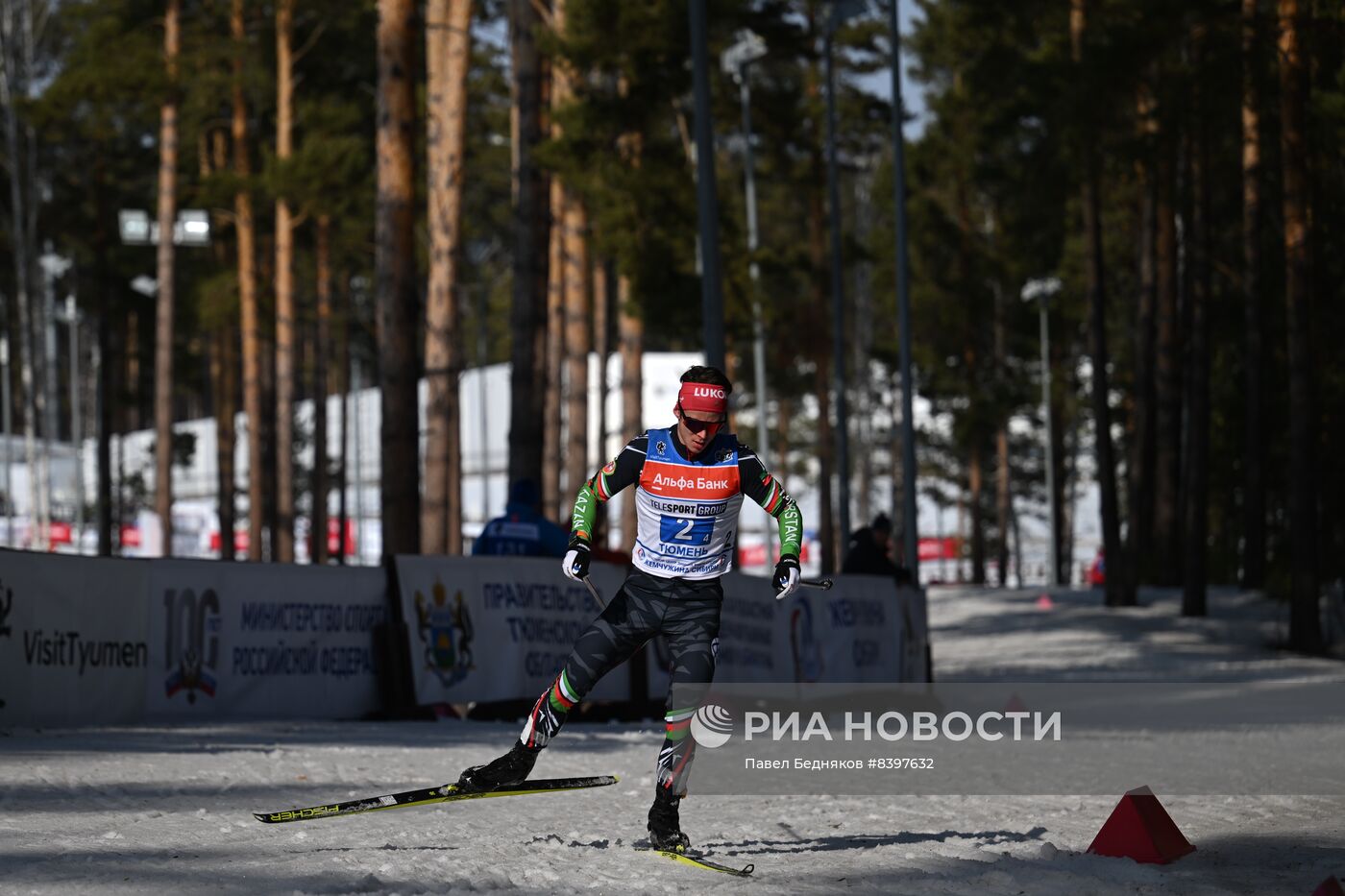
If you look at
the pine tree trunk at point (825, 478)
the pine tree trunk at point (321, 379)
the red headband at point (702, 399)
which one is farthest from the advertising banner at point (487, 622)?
the pine tree trunk at point (321, 379)

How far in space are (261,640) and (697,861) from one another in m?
8.29

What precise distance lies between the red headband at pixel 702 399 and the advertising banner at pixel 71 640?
6708mm

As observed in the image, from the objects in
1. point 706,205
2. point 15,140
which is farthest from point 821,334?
point 706,205

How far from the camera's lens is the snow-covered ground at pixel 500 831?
7051mm

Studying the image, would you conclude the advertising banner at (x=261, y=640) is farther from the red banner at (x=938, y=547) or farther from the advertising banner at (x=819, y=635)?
the red banner at (x=938, y=547)

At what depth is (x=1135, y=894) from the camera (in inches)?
278

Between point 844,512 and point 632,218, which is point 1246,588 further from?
point 632,218

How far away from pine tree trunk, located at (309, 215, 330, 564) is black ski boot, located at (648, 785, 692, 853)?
43.9 meters

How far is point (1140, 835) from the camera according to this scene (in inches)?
309

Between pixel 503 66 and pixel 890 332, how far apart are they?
93.7 ft

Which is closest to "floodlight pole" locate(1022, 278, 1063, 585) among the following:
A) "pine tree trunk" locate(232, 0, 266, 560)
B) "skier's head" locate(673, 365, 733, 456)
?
"pine tree trunk" locate(232, 0, 266, 560)

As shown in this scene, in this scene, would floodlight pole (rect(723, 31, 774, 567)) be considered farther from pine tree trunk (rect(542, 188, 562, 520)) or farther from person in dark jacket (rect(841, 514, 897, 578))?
person in dark jacket (rect(841, 514, 897, 578))

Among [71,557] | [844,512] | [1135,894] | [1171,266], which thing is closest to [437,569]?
[71,557]

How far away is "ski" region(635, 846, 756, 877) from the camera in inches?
286
